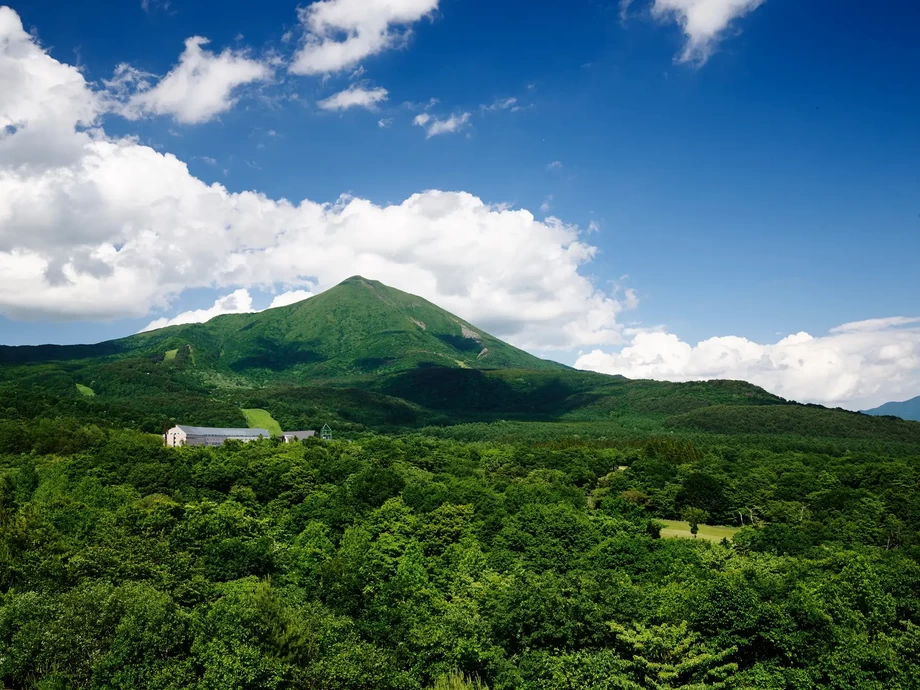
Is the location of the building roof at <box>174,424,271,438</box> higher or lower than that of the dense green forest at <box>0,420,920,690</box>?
higher

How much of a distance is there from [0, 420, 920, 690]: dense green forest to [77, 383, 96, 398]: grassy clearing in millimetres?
120043

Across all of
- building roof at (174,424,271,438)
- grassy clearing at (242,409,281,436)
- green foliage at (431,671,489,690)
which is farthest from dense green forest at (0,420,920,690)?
grassy clearing at (242,409,281,436)

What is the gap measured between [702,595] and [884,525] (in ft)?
153

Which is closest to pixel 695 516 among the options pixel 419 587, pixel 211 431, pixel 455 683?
pixel 419 587

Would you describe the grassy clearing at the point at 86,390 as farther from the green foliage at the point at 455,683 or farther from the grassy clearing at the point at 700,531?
the green foliage at the point at 455,683

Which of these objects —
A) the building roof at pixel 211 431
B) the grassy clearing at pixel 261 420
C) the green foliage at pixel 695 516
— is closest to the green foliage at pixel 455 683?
the green foliage at pixel 695 516

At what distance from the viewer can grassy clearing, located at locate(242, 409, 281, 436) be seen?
16719 centimetres

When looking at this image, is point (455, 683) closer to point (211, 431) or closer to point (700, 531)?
point (700, 531)

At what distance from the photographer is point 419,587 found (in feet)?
130

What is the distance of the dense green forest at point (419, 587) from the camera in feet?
91.1

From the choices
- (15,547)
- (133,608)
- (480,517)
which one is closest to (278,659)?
(133,608)

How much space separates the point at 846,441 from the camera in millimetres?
163125

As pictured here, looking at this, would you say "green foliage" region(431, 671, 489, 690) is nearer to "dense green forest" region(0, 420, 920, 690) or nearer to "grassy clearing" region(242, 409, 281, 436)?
"dense green forest" region(0, 420, 920, 690)

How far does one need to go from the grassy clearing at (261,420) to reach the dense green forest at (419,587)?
3554 inches
